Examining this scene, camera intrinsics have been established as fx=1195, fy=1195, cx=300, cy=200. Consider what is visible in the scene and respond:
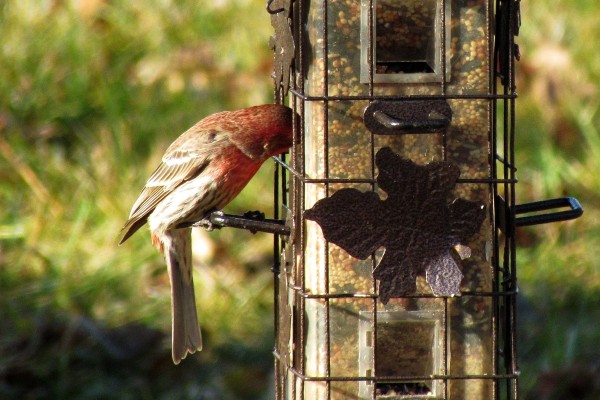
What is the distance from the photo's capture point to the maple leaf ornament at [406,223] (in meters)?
3.91

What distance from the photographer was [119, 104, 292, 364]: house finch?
471 centimetres

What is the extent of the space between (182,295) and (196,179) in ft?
2.08

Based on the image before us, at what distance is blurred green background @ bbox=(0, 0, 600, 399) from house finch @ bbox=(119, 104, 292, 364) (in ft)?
2.78

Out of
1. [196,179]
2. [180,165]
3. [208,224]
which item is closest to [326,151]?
[208,224]

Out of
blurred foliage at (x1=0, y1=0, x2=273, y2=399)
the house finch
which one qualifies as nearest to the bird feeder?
the house finch

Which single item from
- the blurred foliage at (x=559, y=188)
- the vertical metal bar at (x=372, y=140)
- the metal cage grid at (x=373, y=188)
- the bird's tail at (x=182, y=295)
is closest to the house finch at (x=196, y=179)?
the bird's tail at (x=182, y=295)

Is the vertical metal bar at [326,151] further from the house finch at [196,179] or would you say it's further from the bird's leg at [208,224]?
the bird's leg at [208,224]

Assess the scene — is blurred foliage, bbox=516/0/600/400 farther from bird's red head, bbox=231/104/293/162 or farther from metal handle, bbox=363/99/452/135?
metal handle, bbox=363/99/452/135

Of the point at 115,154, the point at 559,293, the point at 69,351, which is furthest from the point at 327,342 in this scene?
the point at 115,154

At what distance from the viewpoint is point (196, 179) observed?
5.02 m

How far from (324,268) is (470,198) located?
574mm

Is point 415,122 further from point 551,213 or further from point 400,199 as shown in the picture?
point 551,213

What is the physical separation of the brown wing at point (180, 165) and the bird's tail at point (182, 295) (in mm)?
172

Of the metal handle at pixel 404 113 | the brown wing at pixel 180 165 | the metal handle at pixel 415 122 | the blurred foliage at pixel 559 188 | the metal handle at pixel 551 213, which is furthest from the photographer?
the blurred foliage at pixel 559 188
